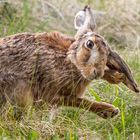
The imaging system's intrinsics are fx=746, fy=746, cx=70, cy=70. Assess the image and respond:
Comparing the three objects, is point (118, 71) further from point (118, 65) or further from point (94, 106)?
point (94, 106)

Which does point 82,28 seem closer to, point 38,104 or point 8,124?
point 38,104

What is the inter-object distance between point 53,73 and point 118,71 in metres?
0.56

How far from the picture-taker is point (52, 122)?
6.21 metres

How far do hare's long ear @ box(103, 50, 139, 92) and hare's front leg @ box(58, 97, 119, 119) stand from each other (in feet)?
0.81

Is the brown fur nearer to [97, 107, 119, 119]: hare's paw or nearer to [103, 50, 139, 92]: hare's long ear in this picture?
[97, 107, 119, 119]: hare's paw

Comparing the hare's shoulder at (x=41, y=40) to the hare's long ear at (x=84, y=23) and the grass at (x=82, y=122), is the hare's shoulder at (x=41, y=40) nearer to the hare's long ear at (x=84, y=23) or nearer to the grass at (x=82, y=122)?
the hare's long ear at (x=84, y=23)

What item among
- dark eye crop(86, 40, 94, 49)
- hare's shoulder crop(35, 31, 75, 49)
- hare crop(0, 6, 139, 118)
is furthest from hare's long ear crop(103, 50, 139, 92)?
hare's shoulder crop(35, 31, 75, 49)

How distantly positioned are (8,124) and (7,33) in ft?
10.3

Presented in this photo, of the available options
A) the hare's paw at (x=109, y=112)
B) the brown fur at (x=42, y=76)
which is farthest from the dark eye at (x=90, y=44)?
the hare's paw at (x=109, y=112)

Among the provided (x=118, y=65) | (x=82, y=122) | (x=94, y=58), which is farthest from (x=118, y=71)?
(x=82, y=122)

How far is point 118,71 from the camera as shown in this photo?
641cm

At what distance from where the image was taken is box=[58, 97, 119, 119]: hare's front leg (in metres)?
6.52

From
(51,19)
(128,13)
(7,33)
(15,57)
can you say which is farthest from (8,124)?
(128,13)

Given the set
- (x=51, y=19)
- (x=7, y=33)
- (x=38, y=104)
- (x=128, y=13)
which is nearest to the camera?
(x=38, y=104)
